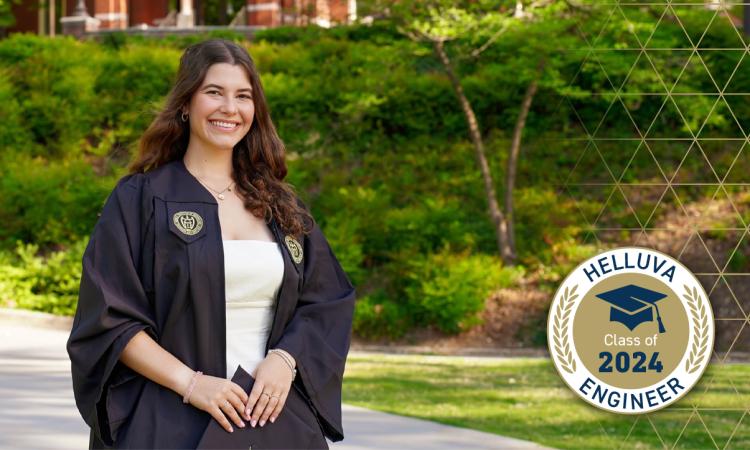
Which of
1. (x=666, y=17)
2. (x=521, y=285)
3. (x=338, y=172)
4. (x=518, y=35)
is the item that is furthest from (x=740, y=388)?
(x=666, y=17)

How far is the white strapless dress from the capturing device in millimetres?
2891

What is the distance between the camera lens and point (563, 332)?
578 cm

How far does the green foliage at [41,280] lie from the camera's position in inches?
539

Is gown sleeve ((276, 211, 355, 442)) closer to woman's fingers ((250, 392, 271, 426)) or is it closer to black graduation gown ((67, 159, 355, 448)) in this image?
black graduation gown ((67, 159, 355, 448))

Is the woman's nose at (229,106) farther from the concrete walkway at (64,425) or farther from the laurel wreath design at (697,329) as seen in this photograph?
the concrete walkway at (64,425)

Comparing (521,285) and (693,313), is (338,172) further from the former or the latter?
(693,313)

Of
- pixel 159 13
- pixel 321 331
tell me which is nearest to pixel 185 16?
pixel 159 13

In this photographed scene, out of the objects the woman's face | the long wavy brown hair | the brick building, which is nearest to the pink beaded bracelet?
the long wavy brown hair

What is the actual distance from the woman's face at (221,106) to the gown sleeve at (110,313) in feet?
0.84

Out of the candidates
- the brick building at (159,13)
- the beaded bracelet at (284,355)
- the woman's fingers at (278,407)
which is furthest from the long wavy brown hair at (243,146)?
the brick building at (159,13)

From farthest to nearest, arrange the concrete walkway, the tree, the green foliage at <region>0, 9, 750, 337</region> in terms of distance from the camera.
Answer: the green foliage at <region>0, 9, 750, 337</region>, the tree, the concrete walkway

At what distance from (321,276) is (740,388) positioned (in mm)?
6946

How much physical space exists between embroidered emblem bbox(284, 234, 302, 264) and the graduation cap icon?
295cm

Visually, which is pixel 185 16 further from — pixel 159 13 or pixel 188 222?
pixel 188 222
